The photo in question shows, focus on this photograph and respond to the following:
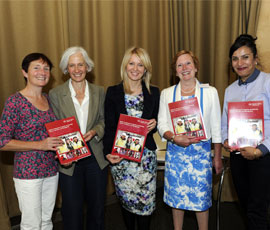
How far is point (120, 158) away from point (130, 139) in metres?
0.21

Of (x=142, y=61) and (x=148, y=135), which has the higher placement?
(x=142, y=61)

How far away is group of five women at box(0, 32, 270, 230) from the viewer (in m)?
2.13

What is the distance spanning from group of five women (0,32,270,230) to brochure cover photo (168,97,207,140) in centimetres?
6

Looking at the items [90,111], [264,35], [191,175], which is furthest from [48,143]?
[264,35]

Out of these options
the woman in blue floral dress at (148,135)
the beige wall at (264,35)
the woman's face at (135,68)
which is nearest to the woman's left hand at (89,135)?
the woman in blue floral dress at (148,135)

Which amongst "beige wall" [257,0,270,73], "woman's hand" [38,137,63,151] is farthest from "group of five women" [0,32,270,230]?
"beige wall" [257,0,270,73]

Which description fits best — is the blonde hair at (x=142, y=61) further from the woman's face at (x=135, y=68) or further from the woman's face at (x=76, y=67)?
the woman's face at (x=76, y=67)

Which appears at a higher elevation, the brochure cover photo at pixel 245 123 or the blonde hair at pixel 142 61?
the blonde hair at pixel 142 61

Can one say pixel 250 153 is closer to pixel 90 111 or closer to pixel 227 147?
pixel 227 147

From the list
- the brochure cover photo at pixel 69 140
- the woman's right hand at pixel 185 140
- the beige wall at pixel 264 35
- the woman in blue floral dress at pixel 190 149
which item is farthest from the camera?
the beige wall at pixel 264 35

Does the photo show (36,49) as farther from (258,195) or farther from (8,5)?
(258,195)

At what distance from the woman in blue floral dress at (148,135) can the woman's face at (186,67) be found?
289mm

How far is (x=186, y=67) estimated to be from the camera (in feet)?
7.61

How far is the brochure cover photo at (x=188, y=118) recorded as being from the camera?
2.21 metres
